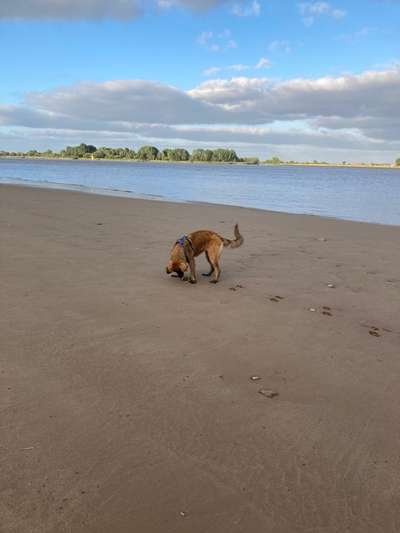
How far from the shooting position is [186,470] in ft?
8.14

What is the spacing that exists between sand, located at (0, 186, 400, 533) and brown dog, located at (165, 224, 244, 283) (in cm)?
28

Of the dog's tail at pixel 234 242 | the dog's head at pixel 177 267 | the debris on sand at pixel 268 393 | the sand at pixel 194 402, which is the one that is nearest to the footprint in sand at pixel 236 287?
the sand at pixel 194 402

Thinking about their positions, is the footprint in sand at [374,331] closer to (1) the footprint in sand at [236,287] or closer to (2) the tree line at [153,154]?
(1) the footprint in sand at [236,287]

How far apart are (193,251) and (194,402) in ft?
12.0

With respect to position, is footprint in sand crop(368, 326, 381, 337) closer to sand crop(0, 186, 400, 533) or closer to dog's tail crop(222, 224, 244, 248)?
sand crop(0, 186, 400, 533)

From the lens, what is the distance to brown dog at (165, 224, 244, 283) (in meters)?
6.43

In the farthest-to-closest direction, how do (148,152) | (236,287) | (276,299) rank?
(148,152)
(236,287)
(276,299)

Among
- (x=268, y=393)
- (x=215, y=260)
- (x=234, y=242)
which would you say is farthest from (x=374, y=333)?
(x=234, y=242)

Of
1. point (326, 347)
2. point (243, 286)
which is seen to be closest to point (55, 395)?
point (326, 347)

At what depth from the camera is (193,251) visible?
6648mm

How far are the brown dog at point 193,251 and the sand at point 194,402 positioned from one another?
28 centimetres

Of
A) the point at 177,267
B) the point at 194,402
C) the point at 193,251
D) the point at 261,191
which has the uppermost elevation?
the point at 261,191

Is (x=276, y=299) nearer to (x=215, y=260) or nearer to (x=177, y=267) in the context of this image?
(x=215, y=260)

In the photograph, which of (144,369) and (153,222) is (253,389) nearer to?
(144,369)
